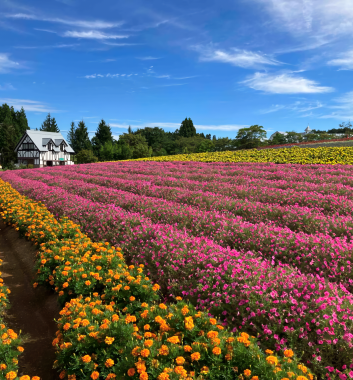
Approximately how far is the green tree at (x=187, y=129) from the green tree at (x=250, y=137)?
3299cm

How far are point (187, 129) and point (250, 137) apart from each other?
3636 cm

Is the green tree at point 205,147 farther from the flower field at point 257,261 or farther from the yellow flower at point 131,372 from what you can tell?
the yellow flower at point 131,372

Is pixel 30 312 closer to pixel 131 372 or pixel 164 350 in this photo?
pixel 131 372

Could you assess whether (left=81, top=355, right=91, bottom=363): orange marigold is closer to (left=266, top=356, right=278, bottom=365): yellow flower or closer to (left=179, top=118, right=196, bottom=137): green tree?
(left=266, top=356, right=278, bottom=365): yellow flower

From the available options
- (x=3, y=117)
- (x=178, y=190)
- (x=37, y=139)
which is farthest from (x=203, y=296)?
(x=3, y=117)

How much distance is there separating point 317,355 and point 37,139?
6802 cm

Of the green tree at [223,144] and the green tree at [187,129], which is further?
the green tree at [187,129]

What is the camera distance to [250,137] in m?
69.5

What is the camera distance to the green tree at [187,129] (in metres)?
101

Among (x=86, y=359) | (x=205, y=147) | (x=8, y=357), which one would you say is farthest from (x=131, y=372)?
(x=205, y=147)

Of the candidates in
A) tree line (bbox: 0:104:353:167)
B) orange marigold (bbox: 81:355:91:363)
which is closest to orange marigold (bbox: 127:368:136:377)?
orange marigold (bbox: 81:355:91:363)

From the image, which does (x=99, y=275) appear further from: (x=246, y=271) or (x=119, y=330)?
(x=246, y=271)

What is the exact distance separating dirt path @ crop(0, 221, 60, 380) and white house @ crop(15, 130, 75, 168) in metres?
57.2

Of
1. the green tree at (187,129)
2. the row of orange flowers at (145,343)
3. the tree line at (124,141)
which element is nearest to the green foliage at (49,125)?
the tree line at (124,141)
